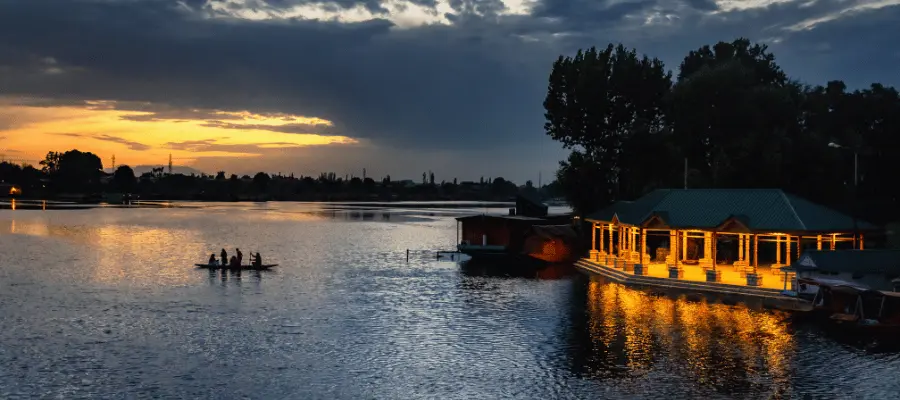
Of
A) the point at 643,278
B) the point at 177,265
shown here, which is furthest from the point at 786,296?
the point at 177,265

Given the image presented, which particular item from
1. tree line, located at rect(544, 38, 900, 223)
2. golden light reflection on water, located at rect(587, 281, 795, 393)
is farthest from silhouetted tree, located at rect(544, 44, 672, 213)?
golden light reflection on water, located at rect(587, 281, 795, 393)

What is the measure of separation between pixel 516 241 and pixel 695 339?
41806 mm

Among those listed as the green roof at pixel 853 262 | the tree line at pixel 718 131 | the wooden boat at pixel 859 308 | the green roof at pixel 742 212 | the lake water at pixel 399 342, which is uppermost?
the tree line at pixel 718 131

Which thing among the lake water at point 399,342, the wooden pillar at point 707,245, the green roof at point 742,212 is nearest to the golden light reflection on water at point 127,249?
the lake water at point 399,342

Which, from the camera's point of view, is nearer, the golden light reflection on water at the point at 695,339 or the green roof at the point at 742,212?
the golden light reflection on water at the point at 695,339

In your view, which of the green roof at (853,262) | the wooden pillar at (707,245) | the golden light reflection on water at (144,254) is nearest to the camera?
the green roof at (853,262)

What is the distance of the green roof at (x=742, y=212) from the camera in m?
44.6

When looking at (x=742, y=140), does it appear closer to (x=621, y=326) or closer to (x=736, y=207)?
(x=736, y=207)

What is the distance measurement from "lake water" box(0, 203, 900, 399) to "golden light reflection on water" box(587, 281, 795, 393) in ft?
0.37

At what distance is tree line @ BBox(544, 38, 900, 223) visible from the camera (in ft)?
212

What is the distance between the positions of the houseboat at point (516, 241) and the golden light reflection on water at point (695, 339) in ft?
76.6

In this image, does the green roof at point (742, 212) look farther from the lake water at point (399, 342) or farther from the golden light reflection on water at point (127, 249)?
the golden light reflection on water at point (127, 249)

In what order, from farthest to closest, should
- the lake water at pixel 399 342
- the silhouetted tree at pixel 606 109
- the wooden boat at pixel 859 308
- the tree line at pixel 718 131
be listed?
the silhouetted tree at pixel 606 109 < the tree line at pixel 718 131 < the wooden boat at pixel 859 308 < the lake water at pixel 399 342

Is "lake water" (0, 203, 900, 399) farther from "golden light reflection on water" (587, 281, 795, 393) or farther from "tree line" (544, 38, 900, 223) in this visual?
"tree line" (544, 38, 900, 223)
